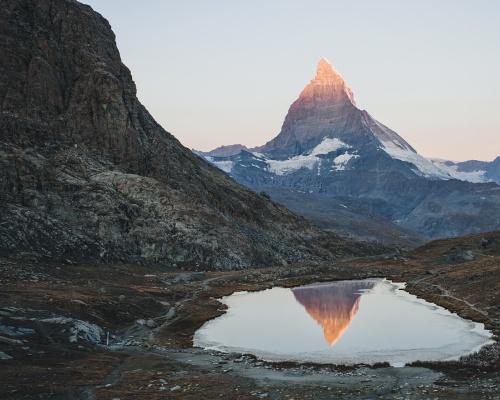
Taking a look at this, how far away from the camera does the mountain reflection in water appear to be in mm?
65188

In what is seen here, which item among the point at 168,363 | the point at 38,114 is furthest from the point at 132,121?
the point at 168,363

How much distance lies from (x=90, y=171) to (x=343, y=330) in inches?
4173

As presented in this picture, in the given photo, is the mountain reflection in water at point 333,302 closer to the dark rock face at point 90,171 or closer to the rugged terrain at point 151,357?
the rugged terrain at point 151,357

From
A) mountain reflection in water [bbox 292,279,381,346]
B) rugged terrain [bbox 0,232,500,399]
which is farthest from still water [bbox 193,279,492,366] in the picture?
rugged terrain [bbox 0,232,500,399]

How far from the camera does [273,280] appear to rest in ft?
407

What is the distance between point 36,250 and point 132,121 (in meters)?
88.9

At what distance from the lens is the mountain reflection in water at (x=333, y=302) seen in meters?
65.2

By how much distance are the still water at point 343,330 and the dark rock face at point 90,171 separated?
4568cm

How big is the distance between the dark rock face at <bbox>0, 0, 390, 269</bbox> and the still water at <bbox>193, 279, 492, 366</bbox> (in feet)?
150

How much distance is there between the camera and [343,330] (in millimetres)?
62250

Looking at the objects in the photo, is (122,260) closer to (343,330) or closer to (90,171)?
(90,171)

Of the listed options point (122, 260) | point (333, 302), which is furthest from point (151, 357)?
point (122, 260)

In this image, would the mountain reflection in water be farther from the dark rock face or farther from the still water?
the dark rock face

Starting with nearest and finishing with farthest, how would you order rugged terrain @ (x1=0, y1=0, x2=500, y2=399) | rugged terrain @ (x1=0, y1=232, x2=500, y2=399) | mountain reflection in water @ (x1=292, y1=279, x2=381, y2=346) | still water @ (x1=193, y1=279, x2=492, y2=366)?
rugged terrain @ (x1=0, y1=232, x2=500, y2=399), rugged terrain @ (x1=0, y1=0, x2=500, y2=399), still water @ (x1=193, y1=279, x2=492, y2=366), mountain reflection in water @ (x1=292, y1=279, x2=381, y2=346)
